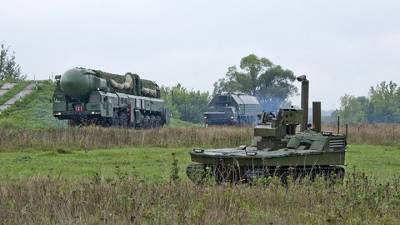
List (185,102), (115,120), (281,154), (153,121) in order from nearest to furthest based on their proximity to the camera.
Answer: (281,154), (115,120), (153,121), (185,102)

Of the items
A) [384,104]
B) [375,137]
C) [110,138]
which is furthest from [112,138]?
[384,104]

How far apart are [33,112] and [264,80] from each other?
38.6 m

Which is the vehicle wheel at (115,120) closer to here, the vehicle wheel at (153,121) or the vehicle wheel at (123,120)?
the vehicle wheel at (123,120)

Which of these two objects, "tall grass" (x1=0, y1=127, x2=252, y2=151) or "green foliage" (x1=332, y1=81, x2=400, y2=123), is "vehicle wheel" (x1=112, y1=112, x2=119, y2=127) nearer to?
"tall grass" (x1=0, y1=127, x2=252, y2=151)

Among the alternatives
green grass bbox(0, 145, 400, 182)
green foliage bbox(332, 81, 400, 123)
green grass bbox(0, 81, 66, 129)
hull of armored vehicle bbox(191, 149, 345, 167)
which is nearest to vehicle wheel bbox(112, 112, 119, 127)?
green grass bbox(0, 81, 66, 129)

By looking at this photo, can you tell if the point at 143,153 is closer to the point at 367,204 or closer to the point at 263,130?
the point at 263,130

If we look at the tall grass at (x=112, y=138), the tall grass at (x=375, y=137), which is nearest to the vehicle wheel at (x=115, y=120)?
the tall grass at (x=112, y=138)

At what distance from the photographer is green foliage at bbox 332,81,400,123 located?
3110 inches

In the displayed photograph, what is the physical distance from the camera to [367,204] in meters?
9.45

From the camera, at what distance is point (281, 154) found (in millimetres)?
12203

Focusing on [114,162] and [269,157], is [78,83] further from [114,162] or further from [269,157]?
[269,157]

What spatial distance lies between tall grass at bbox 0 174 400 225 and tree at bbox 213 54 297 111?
63.0 metres

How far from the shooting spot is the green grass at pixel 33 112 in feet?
118

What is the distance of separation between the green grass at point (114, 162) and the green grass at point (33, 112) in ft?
43.8
